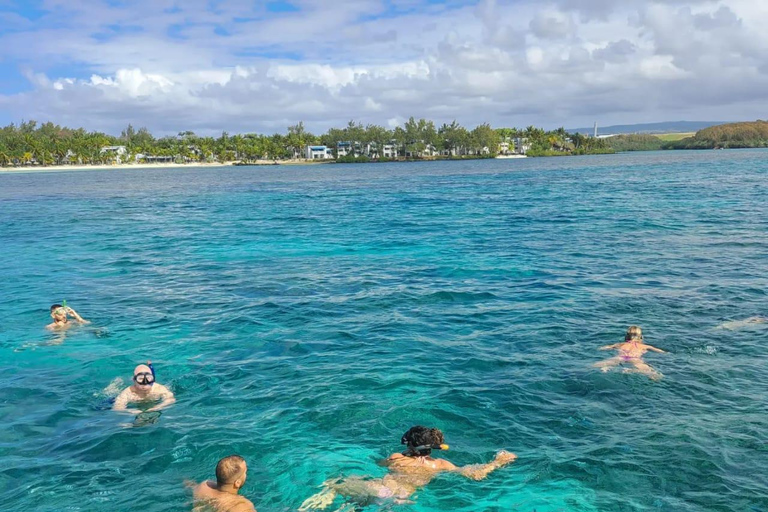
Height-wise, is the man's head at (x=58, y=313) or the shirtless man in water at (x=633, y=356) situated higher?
the man's head at (x=58, y=313)

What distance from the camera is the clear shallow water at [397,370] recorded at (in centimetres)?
923

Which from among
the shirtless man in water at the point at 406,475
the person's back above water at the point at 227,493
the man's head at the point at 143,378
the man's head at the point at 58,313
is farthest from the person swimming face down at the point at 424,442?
the man's head at the point at 58,313

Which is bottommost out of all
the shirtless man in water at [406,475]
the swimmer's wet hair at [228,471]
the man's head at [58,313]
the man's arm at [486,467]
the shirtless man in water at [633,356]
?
the man's arm at [486,467]

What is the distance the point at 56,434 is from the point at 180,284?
12827 mm

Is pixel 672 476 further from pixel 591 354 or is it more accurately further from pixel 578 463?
pixel 591 354

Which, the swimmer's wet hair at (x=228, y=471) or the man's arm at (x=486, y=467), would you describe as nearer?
the swimmer's wet hair at (x=228, y=471)

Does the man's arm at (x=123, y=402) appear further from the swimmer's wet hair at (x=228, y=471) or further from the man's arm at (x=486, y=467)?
the man's arm at (x=486, y=467)

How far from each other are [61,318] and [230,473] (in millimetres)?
11575

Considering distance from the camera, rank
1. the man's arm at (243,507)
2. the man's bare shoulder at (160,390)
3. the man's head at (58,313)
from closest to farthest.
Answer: the man's arm at (243,507) → the man's bare shoulder at (160,390) → the man's head at (58,313)

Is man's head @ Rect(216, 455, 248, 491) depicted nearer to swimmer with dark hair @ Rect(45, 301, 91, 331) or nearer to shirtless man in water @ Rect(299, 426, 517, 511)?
shirtless man in water @ Rect(299, 426, 517, 511)

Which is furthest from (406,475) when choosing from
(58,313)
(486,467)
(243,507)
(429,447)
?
(58,313)

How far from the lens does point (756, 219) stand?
1475 inches

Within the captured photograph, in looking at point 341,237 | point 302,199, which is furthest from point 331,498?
point 302,199

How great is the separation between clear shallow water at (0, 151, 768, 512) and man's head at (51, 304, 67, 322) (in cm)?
65
